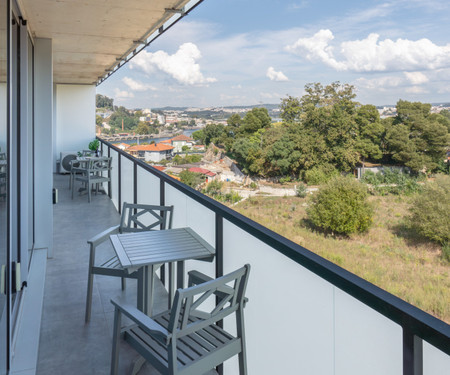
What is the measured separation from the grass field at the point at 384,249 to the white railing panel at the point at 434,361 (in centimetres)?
3129

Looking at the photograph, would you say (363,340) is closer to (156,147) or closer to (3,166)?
(3,166)

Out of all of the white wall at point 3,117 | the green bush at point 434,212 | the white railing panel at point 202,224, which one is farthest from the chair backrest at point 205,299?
the green bush at point 434,212

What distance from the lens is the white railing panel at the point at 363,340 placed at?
863mm

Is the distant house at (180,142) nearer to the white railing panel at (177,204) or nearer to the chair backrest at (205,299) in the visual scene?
the white railing panel at (177,204)

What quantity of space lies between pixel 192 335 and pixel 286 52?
74.0 meters

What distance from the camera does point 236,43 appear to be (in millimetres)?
70688

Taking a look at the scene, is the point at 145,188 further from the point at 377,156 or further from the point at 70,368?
the point at 377,156

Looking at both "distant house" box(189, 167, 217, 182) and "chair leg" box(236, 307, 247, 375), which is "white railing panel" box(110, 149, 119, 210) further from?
"distant house" box(189, 167, 217, 182)

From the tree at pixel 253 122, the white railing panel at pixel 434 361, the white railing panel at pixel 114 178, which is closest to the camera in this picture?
the white railing panel at pixel 434 361

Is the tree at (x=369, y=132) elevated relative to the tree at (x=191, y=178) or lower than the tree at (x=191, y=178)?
elevated

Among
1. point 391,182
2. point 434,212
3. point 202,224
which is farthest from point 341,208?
point 202,224

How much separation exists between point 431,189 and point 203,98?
126 ft

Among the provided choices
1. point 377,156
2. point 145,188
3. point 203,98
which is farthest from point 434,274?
point 203,98

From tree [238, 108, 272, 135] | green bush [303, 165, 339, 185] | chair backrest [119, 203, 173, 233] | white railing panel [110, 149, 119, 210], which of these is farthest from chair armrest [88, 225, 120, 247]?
tree [238, 108, 272, 135]
